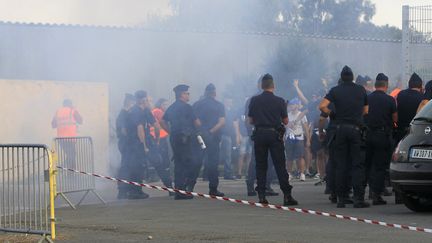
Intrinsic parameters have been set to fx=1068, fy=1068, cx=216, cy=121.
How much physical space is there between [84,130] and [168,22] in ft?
17.2

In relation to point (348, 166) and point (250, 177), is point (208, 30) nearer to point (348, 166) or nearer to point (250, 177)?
point (250, 177)

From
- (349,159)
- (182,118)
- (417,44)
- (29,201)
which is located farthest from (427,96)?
(29,201)

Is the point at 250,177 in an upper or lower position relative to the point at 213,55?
lower

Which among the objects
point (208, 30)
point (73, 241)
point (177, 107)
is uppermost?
point (208, 30)

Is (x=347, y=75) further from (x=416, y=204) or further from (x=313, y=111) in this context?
(x=313, y=111)

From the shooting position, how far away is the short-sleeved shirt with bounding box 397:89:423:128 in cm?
1504

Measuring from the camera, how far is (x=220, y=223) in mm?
12266

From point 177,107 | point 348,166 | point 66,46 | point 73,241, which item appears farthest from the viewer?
point 66,46

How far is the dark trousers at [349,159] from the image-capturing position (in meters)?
13.8

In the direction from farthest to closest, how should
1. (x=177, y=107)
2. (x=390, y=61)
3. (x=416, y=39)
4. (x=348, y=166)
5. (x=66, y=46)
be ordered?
(x=390, y=61)
(x=416, y=39)
(x=66, y=46)
(x=177, y=107)
(x=348, y=166)

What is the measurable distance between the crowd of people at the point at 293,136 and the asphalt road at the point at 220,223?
50 cm

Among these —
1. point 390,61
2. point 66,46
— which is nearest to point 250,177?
point 66,46

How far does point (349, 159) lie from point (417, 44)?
7.26m

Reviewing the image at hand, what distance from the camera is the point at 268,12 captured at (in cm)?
1714
